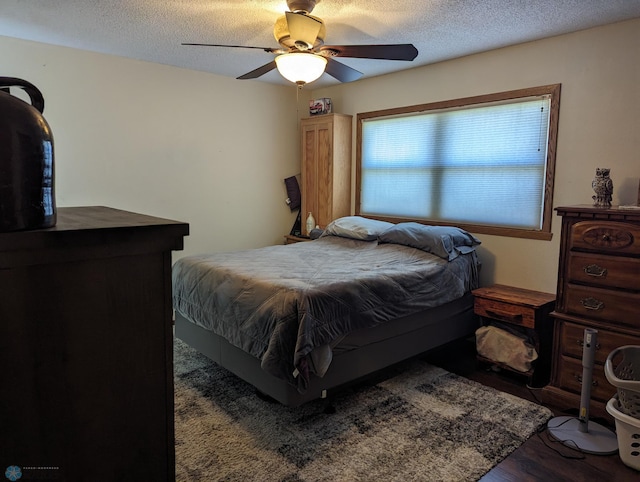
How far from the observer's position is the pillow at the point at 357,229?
156 inches

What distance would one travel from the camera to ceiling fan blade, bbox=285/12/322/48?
2324mm

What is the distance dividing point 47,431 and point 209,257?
2.81 meters

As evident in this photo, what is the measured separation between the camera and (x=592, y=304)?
2.61 metres

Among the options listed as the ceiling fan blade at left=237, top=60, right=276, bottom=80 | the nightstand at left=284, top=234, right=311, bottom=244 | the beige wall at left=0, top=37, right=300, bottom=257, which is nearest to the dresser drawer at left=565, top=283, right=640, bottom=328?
the ceiling fan blade at left=237, top=60, right=276, bottom=80

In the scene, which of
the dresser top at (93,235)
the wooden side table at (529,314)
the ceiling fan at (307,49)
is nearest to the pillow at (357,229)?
the wooden side table at (529,314)

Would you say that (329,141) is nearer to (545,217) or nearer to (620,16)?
(545,217)

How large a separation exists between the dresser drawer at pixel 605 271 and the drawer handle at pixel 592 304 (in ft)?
0.32

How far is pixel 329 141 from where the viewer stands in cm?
475

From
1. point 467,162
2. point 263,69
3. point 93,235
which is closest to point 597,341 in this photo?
point 467,162

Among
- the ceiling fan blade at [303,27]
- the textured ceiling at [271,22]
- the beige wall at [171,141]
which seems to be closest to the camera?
the ceiling fan blade at [303,27]

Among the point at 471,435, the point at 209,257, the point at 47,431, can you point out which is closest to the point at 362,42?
the point at 209,257

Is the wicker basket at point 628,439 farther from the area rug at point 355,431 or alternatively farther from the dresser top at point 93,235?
the dresser top at point 93,235

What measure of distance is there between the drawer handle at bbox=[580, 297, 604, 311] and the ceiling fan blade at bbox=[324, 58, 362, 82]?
207 cm

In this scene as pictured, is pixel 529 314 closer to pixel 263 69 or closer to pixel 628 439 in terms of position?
pixel 628 439
